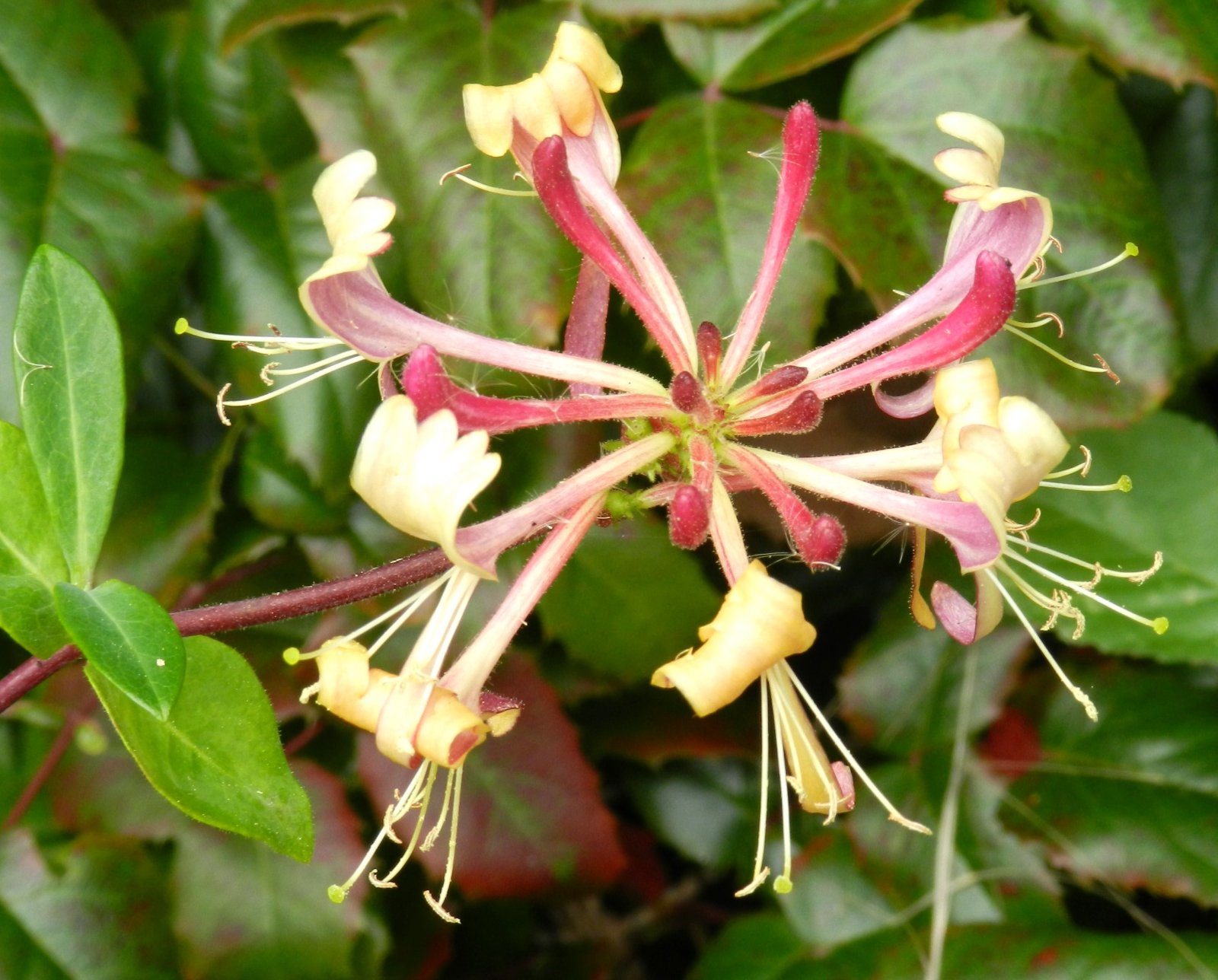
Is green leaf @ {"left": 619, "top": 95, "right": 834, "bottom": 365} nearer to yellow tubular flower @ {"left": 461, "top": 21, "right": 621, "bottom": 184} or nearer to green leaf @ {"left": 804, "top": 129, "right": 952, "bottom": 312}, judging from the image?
green leaf @ {"left": 804, "top": 129, "right": 952, "bottom": 312}

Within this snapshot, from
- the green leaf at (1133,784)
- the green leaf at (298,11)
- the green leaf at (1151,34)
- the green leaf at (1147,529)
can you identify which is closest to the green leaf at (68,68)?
the green leaf at (298,11)

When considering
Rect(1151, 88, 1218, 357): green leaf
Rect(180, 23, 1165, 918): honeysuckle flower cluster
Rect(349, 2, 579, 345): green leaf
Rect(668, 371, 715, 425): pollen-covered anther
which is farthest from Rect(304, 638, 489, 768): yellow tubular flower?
Rect(1151, 88, 1218, 357): green leaf

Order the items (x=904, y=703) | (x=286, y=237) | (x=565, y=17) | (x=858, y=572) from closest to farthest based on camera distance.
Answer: (x=565, y=17) → (x=286, y=237) → (x=904, y=703) → (x=858, y=572)

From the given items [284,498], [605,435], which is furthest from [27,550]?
[605,435]

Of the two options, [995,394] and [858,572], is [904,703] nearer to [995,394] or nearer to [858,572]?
[858,572]

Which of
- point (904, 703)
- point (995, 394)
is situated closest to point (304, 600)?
point (995, 394)

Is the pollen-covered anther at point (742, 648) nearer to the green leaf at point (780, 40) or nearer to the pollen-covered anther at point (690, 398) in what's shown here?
the pollen-covered anther at point (690, 398)
